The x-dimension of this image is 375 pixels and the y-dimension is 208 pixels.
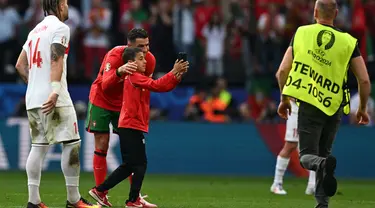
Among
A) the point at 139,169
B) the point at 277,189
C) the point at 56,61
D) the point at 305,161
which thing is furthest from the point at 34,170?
the point at 277,189

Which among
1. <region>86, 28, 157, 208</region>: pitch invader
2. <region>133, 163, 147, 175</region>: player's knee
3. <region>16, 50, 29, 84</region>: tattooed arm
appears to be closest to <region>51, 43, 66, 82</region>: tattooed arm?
<region>16, 50, 29, 84</region>: tattooed arm

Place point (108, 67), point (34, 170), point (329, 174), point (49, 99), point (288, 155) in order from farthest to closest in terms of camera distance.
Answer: point (288, 155) < point (108, 67) < point (34, 170) < point (49, 99) < point (329, 174)

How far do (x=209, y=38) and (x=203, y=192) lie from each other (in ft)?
26.6

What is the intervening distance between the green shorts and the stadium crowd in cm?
932

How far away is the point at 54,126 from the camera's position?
34.6ft

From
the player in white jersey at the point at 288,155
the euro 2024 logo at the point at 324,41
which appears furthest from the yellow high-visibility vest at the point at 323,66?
the player in white jersey at the point at 288,155

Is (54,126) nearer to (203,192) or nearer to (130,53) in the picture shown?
(130,53)

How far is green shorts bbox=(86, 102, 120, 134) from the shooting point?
12.5 metres

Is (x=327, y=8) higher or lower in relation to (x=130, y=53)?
higher

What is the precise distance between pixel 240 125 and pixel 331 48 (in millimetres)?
10094

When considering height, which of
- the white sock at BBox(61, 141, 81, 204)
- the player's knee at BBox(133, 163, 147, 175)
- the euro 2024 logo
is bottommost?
the player's knee at BBox(133, 163, 147, 175)

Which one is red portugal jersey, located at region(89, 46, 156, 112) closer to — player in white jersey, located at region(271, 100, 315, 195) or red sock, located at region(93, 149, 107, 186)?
red sock, located at region(93, 149, 107, 186)

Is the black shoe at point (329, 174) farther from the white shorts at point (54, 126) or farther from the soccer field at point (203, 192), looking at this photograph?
the white shorts at point (54, 126)

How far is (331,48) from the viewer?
10188 mm
